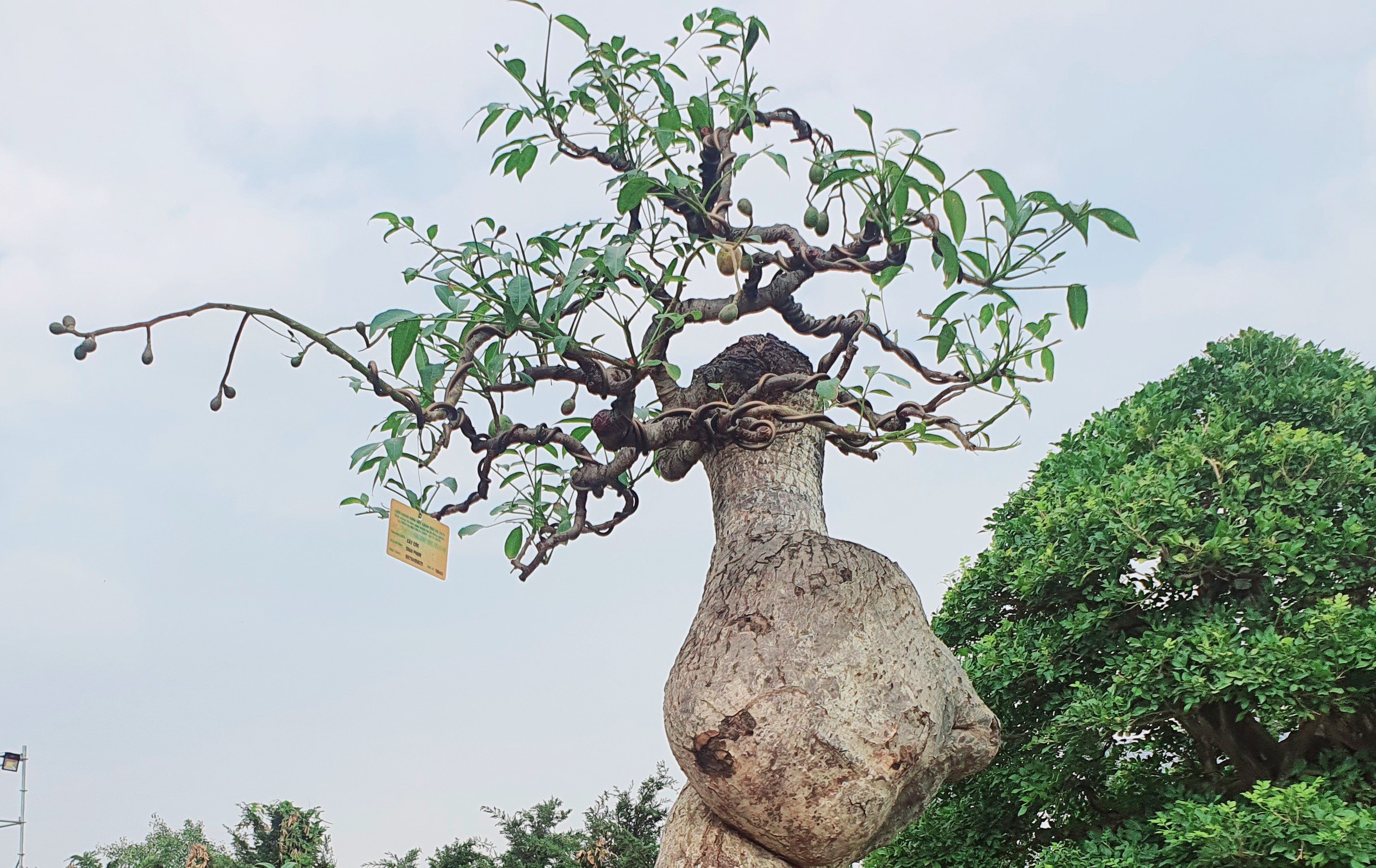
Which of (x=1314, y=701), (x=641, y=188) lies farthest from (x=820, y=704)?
(x=1314, y=701)

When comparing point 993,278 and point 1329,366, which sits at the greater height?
point 1329,366

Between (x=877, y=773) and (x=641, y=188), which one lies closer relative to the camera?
(x=641, y=188)

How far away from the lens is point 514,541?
8.63ft

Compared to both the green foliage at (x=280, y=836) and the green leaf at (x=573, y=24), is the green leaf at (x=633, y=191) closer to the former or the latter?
the green leaf at (x=573, y=24)

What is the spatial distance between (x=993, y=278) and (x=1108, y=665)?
114 centimetres

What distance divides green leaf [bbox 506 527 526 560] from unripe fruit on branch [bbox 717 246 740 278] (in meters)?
0.89

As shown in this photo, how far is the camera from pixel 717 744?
1935 mm

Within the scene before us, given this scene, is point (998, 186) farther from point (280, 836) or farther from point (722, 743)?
point (280, 836)

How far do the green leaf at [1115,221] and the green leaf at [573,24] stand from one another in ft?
3.29

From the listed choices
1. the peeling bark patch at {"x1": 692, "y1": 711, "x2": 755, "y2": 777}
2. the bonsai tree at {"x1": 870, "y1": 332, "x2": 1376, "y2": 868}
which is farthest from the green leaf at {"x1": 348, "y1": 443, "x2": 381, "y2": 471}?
the bonsai tree at {"x1": 870, "y1": 332, "x2": 1376, "y2": 868}

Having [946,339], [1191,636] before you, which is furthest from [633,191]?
[1191,636]

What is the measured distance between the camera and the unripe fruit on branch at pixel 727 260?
2.08 metres

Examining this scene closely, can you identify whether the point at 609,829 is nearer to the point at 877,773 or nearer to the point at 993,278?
the point at 877,773

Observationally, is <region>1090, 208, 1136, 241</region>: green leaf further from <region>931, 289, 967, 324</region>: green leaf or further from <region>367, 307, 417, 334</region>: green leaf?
<region>367, 307, 417, 334</region>: green leaf
